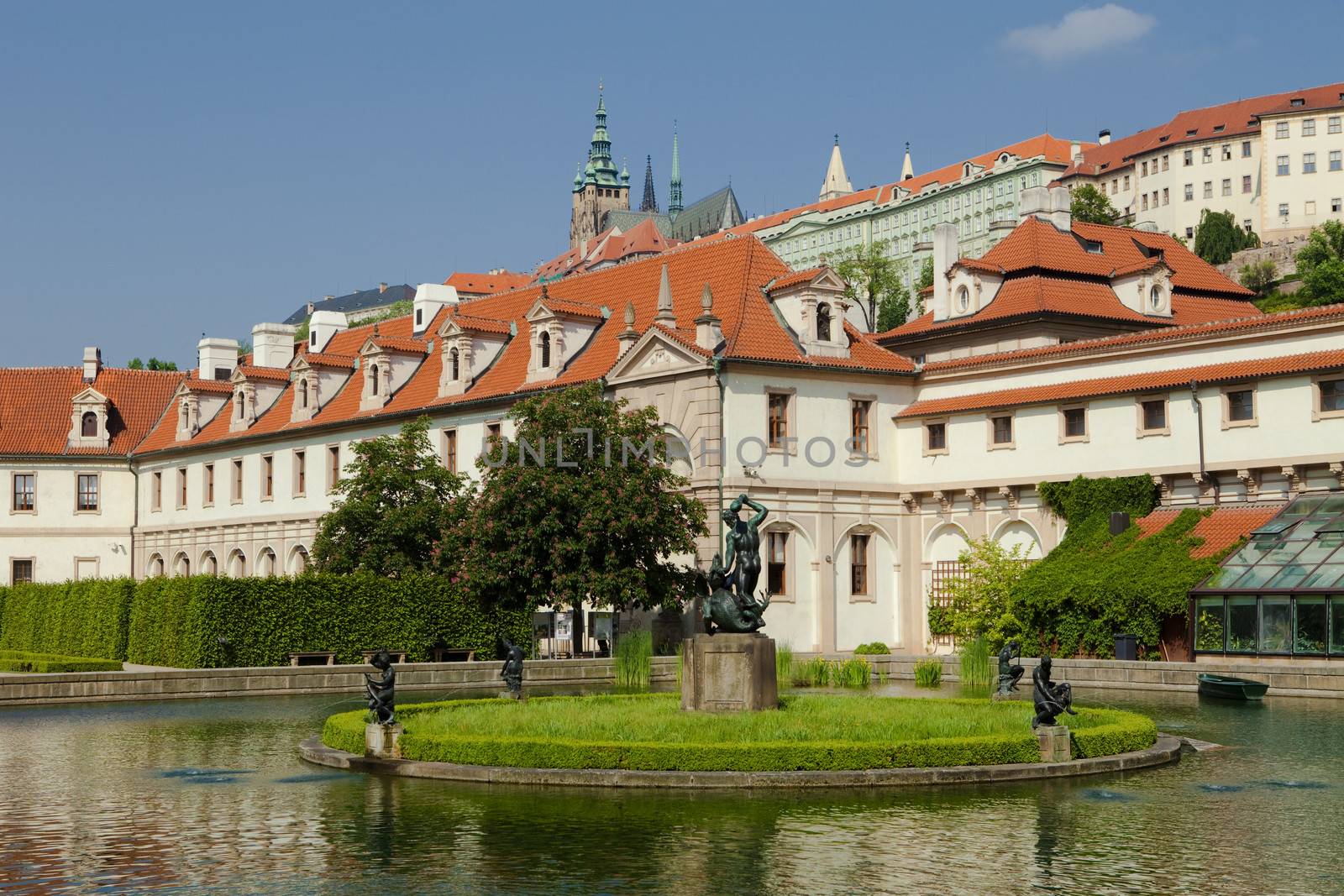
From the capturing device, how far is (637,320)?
59.1 metres

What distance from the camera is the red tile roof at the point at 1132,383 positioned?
45.4 metres

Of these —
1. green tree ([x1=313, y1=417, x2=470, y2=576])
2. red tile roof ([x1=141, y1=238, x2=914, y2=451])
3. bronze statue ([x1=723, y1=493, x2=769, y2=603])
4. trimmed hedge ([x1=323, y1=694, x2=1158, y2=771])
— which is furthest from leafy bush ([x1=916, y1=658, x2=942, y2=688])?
green tree ([x1=313, y1=417, x2=470, y2=576])

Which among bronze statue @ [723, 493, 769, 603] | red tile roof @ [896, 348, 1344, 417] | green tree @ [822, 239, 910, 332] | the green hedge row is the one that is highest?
green tree @ [822, 239, 910, 332]

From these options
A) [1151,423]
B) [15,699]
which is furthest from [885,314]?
[15,699]

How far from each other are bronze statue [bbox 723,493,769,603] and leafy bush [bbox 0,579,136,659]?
27.6 meters

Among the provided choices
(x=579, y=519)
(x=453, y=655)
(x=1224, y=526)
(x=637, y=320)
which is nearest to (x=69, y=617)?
(x=453, y=655)

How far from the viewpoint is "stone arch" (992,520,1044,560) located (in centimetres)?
5156

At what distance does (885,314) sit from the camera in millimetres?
125188

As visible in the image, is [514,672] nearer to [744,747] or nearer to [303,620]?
[744,747]

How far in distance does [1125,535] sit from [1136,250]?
2432 centimetres

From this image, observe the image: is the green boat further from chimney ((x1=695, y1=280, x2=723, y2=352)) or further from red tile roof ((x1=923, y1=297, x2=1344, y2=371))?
chimney ((x1=695, y1=280, x2=723, y2=352))

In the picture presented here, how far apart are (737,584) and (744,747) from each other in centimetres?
A: 625

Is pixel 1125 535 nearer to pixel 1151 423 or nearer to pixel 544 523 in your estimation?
pixel 1151 423

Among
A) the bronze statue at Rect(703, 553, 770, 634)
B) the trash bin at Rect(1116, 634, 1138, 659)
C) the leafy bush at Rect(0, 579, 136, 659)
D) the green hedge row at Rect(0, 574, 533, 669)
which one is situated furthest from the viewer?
the leafy bush at Rect(0, 579, 136, 659)
